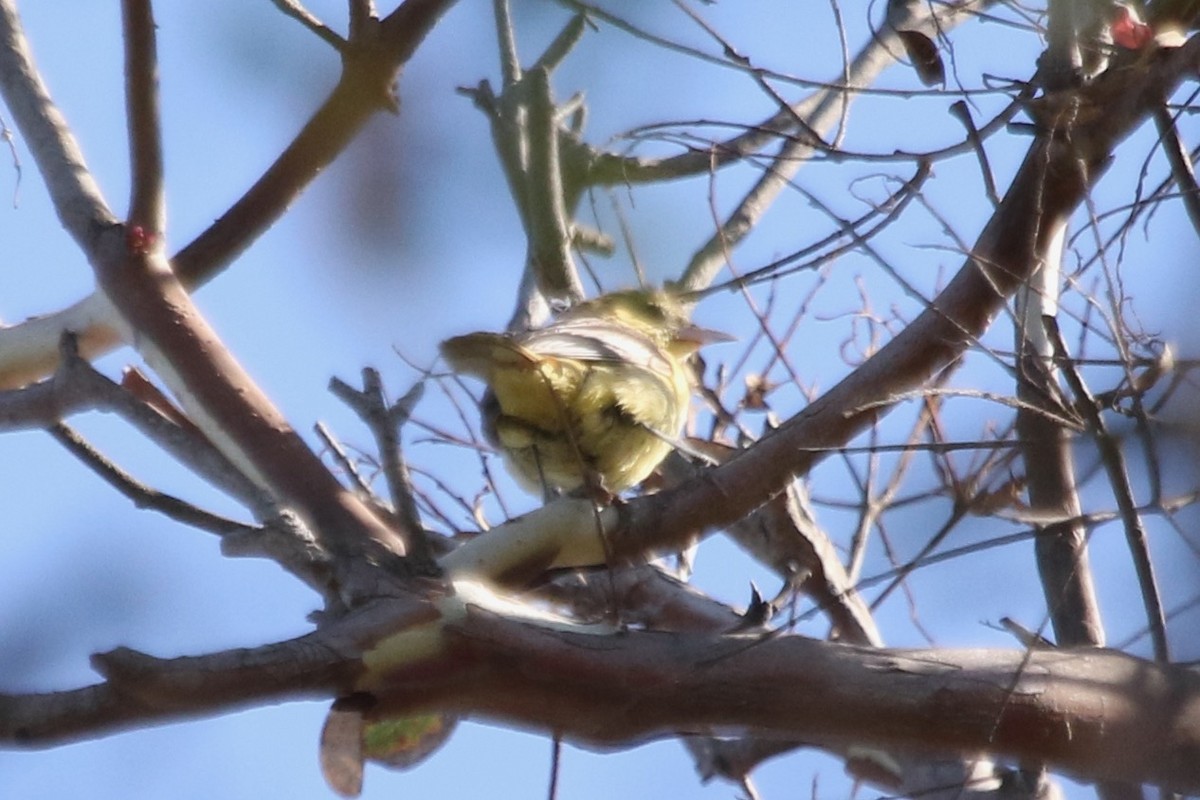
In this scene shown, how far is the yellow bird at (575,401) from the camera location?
4.30 m

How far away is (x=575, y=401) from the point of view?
4.56 metres

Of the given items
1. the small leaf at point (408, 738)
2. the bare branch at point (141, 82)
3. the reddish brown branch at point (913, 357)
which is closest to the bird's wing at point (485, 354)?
the reddish brown branch at point (913, 357)

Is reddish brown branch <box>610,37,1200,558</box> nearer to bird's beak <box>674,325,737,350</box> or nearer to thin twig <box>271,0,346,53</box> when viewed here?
thin twig <box>271,0,346,53</box>

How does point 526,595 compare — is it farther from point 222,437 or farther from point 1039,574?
point 1039,574

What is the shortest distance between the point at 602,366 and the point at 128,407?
1.56 m

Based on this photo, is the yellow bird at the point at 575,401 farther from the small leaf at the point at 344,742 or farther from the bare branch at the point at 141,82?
the small leaf at the point at 344,742

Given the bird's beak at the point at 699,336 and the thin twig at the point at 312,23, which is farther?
the bird's beak at the point at 699,336

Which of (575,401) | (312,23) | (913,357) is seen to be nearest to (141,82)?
(312,23)

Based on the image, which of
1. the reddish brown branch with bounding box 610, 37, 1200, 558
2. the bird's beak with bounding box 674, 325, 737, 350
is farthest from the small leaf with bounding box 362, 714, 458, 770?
the bird's beak with bounding box 674, 325, 737, 350

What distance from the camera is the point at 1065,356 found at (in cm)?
267

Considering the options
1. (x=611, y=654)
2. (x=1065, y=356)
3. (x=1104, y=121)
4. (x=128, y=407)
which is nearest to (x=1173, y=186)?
(x=1104, y=121)

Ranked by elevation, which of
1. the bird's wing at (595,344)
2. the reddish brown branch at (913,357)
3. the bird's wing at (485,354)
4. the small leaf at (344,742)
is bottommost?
the small leaf at (344,742)

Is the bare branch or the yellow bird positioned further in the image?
the yellow bird

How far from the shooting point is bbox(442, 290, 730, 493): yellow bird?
4.30 meters
